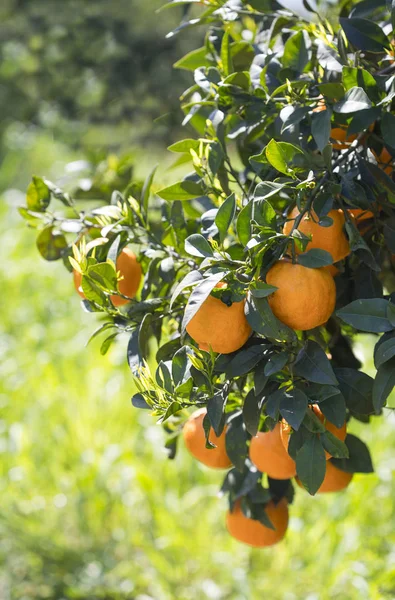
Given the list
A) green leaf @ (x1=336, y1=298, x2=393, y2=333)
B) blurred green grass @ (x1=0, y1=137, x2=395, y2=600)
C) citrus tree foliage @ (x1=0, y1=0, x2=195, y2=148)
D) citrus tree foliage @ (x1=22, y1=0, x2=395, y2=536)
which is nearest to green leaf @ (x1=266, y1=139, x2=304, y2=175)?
citrus tree foliage @ (x1=22, y1=0, x2=395, y2=536)

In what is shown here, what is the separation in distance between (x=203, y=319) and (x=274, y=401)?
3.0 inches

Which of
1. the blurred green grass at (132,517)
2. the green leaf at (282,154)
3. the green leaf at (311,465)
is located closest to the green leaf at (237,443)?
the green leaf at (311,465)

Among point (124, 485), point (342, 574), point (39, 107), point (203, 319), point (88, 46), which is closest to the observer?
point (203, 319)

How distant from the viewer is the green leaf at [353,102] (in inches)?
18.8

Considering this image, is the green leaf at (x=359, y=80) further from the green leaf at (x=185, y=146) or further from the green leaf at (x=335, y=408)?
the green leaf at (x=335, y=408)

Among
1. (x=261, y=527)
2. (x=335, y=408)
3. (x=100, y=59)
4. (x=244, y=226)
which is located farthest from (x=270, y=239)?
(x=100, y=59)

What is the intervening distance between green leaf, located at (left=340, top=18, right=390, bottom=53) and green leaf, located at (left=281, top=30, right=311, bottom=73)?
4 cm

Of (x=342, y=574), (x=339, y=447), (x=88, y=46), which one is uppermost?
(x=339, y=447)

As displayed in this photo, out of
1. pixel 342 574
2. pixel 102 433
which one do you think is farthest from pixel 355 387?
pixel 102 433

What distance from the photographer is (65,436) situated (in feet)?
5.26

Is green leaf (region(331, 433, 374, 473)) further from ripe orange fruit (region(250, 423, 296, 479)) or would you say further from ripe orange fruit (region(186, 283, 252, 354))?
ripe orange fruit (region(186, 283, 252, 354))

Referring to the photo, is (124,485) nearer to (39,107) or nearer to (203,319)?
(203,319)

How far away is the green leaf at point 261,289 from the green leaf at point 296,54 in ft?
0.76

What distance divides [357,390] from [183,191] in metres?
0.22
